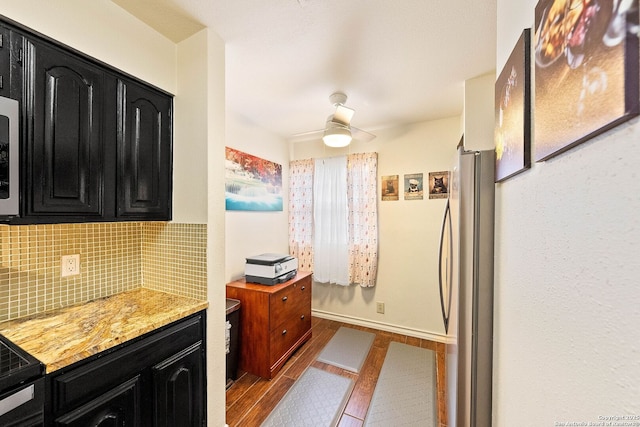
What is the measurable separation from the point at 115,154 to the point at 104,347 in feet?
3.03

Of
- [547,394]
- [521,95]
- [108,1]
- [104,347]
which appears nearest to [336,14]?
[521,95]

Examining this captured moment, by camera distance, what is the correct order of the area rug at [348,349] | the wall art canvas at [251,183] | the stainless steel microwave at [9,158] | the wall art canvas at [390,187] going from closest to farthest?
1. the stainless steel microwave at [9,158]
2. the area rug at [348,349]
3. the wall art canvas at [251,183]
4. the wall art canvas at [390,187]

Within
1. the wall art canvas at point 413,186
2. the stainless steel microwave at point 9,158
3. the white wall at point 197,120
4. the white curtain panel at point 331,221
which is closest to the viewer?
the stainless steel microwave at point 9,158

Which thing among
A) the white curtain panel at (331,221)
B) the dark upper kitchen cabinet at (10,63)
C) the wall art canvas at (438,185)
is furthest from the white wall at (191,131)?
the wall art canvas at (438,185)

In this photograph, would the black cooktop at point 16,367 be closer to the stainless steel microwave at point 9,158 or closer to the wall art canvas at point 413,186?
the stainless steel microwave at point 9,158

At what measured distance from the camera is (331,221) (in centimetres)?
319

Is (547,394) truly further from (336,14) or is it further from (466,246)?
(336,14)

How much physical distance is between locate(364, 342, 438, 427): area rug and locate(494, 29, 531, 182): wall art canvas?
1.73 meters

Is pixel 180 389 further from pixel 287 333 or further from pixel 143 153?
pixel 143 153

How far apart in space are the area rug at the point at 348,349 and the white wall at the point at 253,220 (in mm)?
1195

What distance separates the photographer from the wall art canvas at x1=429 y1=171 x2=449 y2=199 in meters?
2.71

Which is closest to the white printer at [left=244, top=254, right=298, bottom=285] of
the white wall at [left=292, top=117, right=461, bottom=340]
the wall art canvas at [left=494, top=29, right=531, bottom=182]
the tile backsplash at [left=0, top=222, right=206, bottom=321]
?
the tile backsplash at [left=0, top=222, right=206, bottom=321]

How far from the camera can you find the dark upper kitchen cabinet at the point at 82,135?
102 cm

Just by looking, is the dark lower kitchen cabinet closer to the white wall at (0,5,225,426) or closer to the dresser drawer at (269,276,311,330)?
the white wall at (0,5,225,426)
